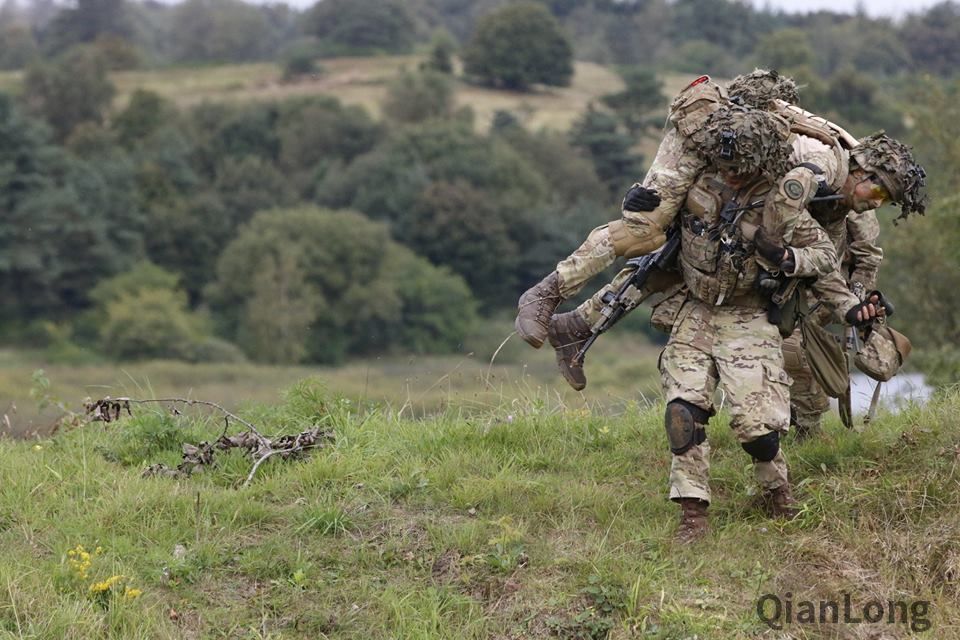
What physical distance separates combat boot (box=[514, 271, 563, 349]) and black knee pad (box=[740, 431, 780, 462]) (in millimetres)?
1154

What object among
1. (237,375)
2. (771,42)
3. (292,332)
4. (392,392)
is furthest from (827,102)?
(392,392)

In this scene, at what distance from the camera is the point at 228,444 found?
7.12m

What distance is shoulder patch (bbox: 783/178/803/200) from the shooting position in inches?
238

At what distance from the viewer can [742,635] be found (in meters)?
5.42

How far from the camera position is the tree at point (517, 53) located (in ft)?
319

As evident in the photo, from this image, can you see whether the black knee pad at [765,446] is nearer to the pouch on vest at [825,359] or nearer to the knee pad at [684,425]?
the knee pad at [684,425]

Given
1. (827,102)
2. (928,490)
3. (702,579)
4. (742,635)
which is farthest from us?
(827,102)

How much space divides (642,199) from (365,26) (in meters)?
110

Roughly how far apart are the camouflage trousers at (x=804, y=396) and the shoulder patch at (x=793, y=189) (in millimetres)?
1126

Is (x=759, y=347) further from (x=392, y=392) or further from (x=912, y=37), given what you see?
(x=912, y=37)

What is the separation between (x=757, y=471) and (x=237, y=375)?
4392 cm

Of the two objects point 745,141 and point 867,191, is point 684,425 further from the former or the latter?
point 867,191

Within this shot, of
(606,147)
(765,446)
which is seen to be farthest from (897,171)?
(606,147)

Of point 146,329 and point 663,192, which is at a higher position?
point 663,192
